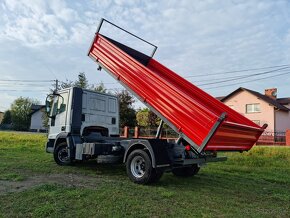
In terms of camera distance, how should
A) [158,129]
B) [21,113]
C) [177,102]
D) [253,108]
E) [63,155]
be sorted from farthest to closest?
[21,113] < [253,108] < [63,155] < [158,129] < [177,102]

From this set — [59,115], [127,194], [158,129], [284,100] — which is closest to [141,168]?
[158,129]

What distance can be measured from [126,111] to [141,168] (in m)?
26.3

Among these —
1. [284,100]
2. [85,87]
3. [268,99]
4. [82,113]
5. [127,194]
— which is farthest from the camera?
[284,100]

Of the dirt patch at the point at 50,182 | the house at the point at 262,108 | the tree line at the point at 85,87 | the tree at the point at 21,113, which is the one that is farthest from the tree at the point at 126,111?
the tree at the point at 21,113

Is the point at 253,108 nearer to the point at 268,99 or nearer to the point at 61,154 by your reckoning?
the point at 268,99

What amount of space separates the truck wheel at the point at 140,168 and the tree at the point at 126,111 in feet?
83.0

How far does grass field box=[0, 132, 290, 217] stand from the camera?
5109 mm

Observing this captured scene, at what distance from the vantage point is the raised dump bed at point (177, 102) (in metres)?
6.14

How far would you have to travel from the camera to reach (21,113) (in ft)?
249

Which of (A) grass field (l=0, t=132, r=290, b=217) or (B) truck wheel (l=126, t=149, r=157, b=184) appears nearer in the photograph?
(A) grass field (l=0, t=132, r=290, b=217)

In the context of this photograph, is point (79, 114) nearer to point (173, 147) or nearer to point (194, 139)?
point (173, 147)

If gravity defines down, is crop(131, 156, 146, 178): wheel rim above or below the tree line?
below

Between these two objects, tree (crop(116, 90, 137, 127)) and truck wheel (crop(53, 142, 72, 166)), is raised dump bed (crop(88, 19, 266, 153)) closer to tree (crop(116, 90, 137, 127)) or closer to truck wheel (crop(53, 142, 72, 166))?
truck wheel (crop(53, 142, 72, 166))

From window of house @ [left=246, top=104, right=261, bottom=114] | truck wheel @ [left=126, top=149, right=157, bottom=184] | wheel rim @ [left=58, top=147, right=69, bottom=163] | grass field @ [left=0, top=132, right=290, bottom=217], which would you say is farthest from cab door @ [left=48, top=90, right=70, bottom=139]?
window of house @ [left=246, top=104, right=261, bottom=114]
